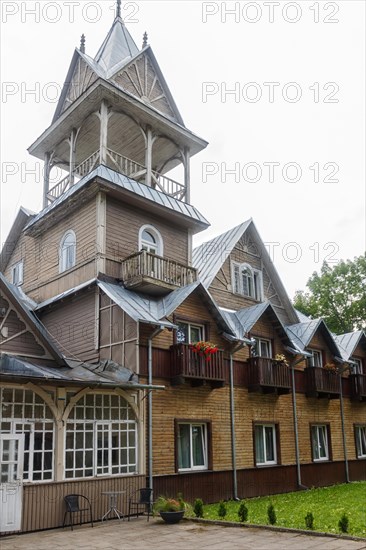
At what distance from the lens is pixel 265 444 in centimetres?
2002

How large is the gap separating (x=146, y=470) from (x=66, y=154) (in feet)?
46.2

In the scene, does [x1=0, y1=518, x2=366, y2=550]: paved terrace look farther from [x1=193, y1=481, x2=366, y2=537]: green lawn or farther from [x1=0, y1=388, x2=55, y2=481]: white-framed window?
[x1=0, y1=388, x2=55, y2=481]: white-framed window

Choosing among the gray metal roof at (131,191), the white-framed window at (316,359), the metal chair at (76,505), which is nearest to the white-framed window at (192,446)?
the metal chair at (76,505)

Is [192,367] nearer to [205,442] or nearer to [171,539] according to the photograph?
[205,442]

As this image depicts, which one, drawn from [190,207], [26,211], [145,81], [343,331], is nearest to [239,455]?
[190,207]

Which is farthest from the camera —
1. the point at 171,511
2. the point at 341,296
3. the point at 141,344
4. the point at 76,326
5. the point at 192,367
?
the point at 341,296

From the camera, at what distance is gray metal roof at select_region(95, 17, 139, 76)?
22.0 meters

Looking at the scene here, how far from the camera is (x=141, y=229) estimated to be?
1956cm

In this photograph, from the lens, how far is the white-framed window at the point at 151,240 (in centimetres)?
1966

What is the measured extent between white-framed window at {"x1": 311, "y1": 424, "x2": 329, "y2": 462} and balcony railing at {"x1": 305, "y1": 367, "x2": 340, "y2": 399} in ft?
4.83

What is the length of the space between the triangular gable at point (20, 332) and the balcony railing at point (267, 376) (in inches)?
295

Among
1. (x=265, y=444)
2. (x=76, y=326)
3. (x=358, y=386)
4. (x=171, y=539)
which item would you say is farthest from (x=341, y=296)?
(x=171, y=539)

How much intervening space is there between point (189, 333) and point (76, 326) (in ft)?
12.7

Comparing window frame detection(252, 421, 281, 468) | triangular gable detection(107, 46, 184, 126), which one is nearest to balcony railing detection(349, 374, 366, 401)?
window frame detection(252, 421, 281, 468)
